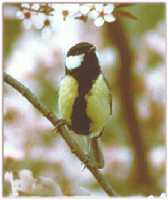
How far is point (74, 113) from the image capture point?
150 cm

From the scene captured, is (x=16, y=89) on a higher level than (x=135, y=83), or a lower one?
lower

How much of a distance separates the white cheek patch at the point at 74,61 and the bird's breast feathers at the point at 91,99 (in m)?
0.02

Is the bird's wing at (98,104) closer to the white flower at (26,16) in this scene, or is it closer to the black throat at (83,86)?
the black throat at (83,86)

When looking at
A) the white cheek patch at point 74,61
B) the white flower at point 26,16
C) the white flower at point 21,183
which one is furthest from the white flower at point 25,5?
the white flower at point 21,183

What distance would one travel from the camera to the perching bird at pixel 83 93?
1.49 m

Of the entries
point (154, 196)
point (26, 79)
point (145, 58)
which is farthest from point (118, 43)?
point (154, 196)

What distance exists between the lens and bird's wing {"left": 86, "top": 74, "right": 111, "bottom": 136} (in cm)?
149

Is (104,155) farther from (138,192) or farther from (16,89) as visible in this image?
(16,89)

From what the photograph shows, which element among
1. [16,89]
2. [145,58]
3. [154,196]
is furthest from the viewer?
[145,58]

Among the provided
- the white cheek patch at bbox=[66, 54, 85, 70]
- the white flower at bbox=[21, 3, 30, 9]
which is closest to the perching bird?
the white cheek patch at bbox=[66, 54, 85, 70]

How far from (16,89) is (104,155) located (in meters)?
0.25

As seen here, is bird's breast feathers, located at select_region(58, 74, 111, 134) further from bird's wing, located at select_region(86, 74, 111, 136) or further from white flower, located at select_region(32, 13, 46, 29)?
white flower, located at select_region(32, 13, 46, 29)

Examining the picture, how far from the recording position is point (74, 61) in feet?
4.92

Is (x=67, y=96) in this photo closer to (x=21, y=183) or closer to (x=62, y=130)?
(x=62, y=130)
